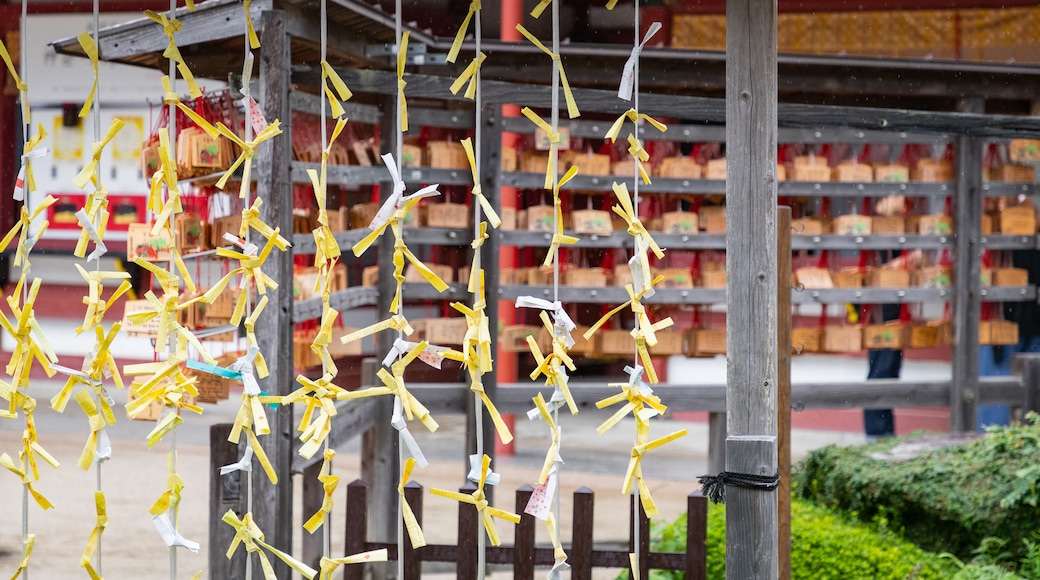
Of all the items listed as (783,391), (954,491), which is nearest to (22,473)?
(783,391)

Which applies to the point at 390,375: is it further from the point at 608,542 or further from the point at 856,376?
the point at 856,376

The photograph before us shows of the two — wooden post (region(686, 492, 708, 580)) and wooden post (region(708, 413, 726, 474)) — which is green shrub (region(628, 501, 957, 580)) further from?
wooden post (region(708, 413, 726, 474))

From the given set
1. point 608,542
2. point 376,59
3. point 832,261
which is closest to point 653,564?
point 608,542

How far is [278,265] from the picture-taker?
3775mm

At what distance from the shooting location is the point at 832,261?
5.95 meters

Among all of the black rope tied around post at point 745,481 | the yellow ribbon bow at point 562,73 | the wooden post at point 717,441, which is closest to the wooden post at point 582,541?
the black rope tied around post at point 745,481

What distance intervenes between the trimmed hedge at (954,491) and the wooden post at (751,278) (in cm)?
204

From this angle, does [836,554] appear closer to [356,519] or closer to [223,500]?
[356,519]

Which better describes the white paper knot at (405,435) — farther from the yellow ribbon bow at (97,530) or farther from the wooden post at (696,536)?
the wooden post at (696,536)

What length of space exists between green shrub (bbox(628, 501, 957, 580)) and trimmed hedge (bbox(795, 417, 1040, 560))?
8.0 inches

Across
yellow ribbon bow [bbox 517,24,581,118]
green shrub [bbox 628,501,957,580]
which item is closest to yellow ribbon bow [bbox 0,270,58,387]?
yellow ribbon bow [bbox 517,24,581,118]

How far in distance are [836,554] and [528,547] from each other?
1.36m

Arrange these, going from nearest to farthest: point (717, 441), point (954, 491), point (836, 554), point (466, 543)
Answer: point (466, 543) < point (836, 554) < point (954, 491) < point (717, 441)

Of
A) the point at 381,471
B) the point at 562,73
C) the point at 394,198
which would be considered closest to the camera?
the point at 394,198
